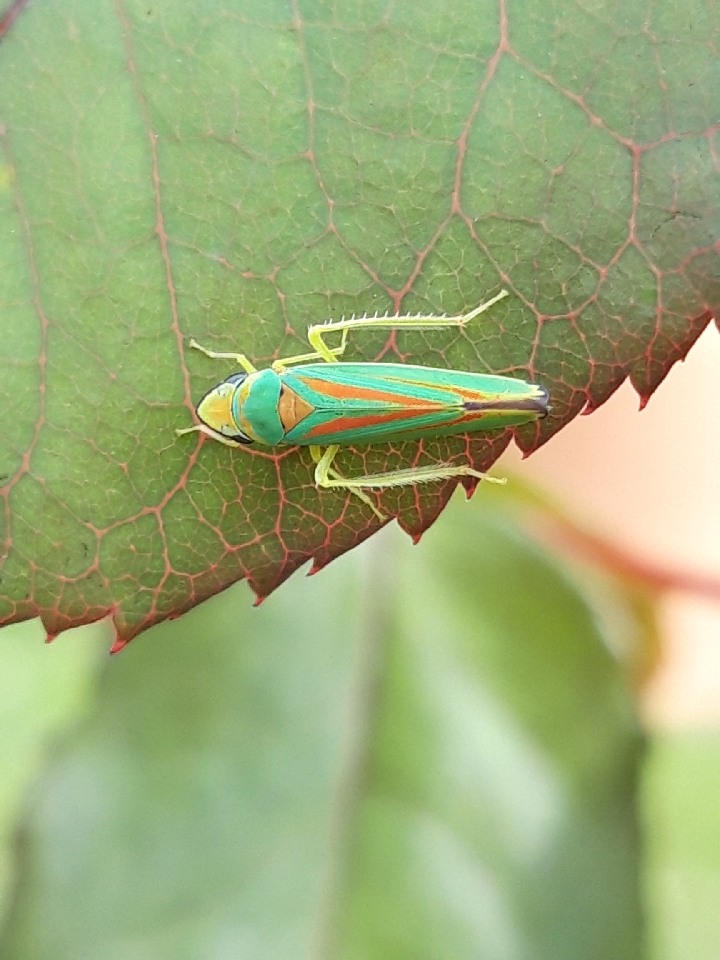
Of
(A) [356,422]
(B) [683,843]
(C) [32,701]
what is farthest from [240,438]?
(B) [683,843]

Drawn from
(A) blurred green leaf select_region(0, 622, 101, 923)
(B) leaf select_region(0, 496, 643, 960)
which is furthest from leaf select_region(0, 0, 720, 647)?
(A) blurred green leaf select_region(0, 622, 101, 923)

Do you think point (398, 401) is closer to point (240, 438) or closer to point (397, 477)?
point (397, 477)

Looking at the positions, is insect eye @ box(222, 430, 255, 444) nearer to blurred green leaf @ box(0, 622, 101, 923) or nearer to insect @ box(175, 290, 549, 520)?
insect @ box(175, 290, 549, 520)

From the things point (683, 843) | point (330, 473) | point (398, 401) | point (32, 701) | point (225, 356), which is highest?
point (225, 356)

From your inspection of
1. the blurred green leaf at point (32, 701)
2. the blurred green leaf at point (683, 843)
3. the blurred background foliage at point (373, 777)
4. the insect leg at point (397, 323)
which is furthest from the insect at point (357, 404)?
the blurred green leaf at point (683, 843)

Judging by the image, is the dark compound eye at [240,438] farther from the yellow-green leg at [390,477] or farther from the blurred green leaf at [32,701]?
the blurred green leaf at [32,701]

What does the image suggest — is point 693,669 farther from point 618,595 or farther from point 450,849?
point 450,849
